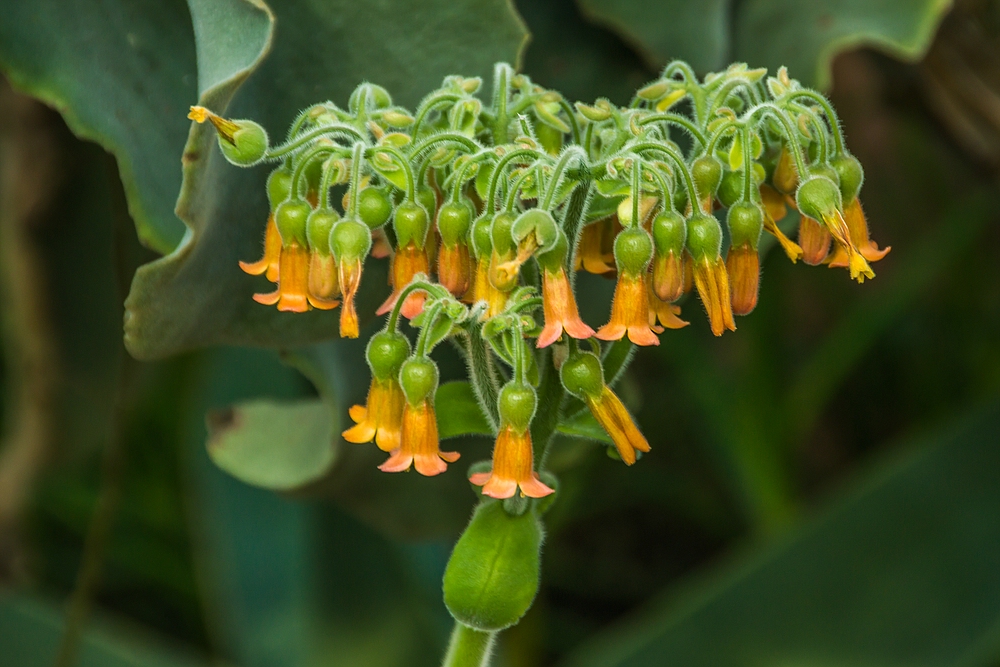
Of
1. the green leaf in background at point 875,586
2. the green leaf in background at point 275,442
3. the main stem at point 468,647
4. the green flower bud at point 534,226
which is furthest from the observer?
the green leaf in background at point 875,586

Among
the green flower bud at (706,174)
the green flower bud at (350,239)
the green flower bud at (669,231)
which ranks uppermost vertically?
the green flower bud at (706,174)

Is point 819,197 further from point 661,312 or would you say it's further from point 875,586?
point 875,586

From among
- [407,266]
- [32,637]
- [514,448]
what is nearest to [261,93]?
[407,266]

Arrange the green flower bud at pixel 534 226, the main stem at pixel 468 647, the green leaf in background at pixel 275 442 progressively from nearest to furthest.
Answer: the green flower bud at pixel 534 226 → the main stem at pixel 468 647 → the green leaf in background at pixel 275 442

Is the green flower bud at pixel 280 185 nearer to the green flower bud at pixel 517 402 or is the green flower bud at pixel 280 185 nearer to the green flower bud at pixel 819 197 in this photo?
the green flower bud at pixel 517 402

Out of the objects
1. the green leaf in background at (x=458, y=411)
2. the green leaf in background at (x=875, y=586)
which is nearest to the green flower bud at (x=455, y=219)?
the green leaf in background at (x=458, y=411)

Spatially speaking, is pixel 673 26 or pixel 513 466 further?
pixel 673 26

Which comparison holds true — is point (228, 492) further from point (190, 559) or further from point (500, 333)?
point (500, 333)

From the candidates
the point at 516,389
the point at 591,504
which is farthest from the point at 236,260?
the point at 591,504
